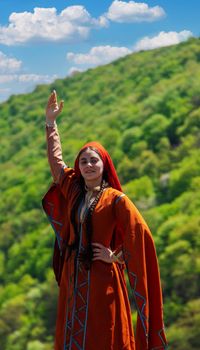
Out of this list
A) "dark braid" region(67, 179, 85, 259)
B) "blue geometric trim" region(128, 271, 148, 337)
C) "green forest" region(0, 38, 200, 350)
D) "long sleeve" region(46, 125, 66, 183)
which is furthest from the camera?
"green forest" region(0, 38, 200, 350)

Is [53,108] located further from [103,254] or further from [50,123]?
[103,254]

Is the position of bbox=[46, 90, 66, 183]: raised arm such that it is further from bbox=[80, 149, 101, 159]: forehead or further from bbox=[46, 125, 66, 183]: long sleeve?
bbox=[80, 149, 101, 159]: forehead

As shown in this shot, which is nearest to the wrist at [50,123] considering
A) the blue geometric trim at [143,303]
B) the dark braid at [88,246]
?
the dark braid at [88,246]

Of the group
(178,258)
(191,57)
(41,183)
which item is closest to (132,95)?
(191,57)

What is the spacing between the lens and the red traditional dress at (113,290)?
289cm

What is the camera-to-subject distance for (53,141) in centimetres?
322

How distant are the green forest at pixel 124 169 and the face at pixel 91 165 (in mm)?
28178

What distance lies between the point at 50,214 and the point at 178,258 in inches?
1369

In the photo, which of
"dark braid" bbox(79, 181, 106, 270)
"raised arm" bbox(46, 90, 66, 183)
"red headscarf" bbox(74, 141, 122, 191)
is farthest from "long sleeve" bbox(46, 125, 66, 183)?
"dark braid" bbox(79, 181, 106, 270)

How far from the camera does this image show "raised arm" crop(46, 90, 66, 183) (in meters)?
3.19

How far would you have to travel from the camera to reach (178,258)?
123ft

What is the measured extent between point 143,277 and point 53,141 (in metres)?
0.79

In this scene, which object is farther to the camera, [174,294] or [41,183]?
[41,183]

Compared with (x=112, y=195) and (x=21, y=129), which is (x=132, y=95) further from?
(x=112, y=195)
